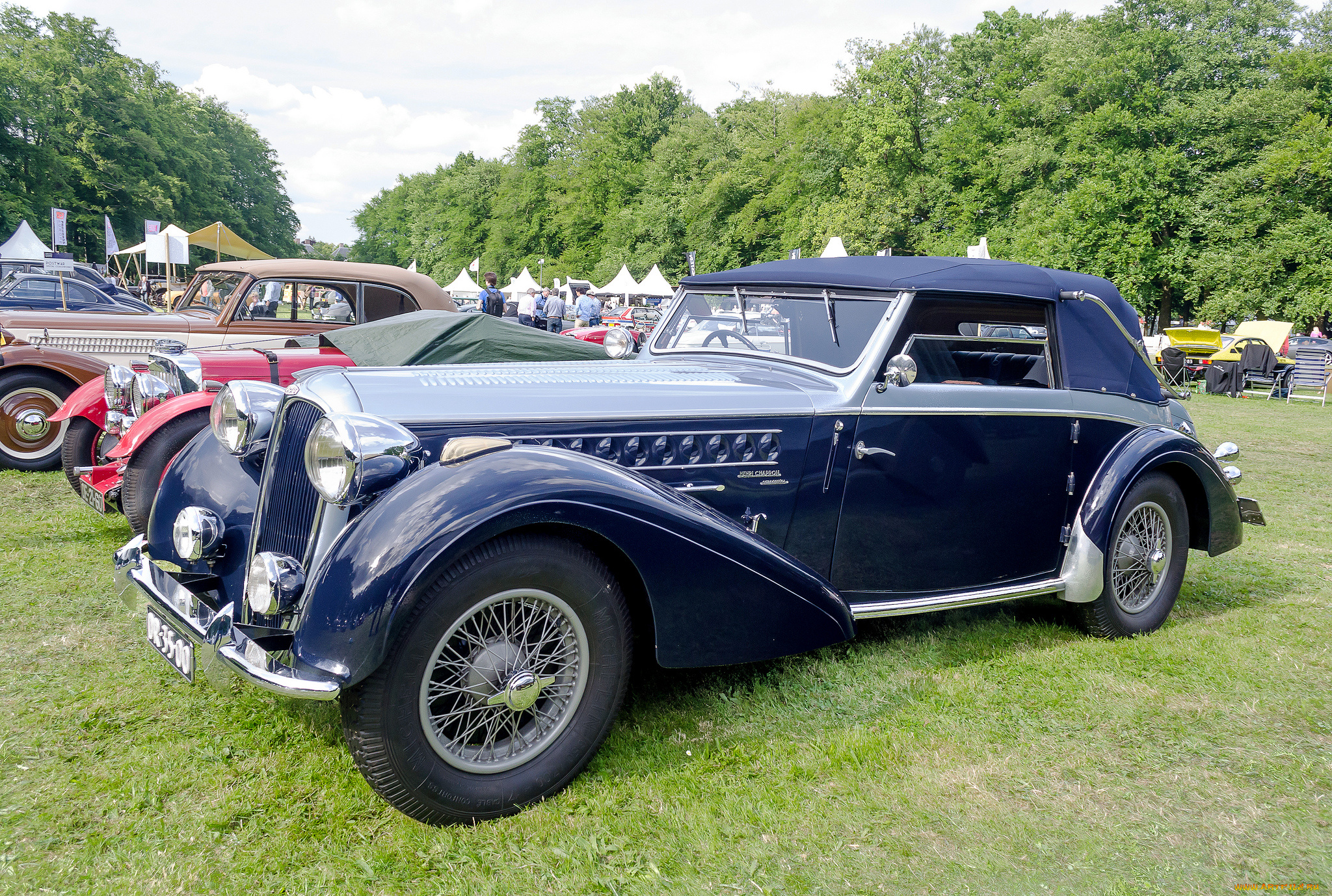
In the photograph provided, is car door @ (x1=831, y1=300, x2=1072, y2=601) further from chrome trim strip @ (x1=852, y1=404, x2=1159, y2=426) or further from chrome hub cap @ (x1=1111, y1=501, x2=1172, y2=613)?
chrome hub cap @ (x1=1111, y1=501, x2=1172, y2=613)

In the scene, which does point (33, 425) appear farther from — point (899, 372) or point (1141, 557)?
point (1141, 557)

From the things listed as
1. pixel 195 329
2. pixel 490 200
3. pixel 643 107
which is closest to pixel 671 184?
pixel 643 107

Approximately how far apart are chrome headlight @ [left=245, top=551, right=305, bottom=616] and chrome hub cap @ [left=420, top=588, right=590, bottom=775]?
0.49 metres

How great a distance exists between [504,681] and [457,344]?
3482 millimetres

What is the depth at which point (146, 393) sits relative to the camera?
523 cm

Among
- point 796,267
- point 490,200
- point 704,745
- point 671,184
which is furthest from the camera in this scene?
point 490,200

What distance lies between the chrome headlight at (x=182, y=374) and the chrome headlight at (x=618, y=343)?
2653mm

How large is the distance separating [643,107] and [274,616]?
62357 mm

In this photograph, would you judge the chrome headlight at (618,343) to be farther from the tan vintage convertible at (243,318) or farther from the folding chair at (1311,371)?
the folding chair at (1311,371)

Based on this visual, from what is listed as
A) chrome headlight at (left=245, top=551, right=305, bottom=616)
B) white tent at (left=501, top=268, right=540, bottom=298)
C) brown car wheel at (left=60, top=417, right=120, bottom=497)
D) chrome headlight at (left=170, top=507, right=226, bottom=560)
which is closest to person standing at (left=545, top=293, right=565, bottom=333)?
brown car wheel at (left=60, top=417, right=120, bottom=497)

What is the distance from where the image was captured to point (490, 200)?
69312 mm

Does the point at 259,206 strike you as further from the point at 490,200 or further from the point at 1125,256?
the point at 1125,256

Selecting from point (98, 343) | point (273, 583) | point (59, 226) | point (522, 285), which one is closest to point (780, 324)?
point (273, 583)

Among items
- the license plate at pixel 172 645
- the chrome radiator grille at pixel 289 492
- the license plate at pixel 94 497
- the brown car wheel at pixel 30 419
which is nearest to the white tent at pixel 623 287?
the brown car wheel at pixel 30 419
